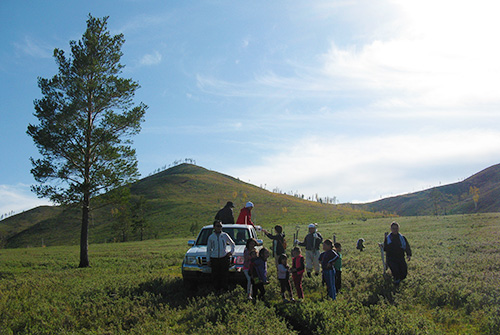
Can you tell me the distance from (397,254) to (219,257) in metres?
5.41

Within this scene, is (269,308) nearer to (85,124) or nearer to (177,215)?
(85,124)

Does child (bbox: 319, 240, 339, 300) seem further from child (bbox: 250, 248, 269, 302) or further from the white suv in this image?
the white suv

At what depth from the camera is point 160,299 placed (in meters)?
9.31

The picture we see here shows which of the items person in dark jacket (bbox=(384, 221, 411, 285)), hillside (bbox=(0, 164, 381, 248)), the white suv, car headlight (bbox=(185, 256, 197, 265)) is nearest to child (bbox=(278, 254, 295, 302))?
the white suv

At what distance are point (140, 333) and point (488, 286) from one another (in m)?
8.86

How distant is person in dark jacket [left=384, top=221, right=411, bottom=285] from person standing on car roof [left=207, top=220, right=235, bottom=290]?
16.1 feet

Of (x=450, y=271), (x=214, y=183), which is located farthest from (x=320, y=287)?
(x=214, y=183)

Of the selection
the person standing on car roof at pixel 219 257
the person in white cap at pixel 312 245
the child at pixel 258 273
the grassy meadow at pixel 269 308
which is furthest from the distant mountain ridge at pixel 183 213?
the child at pixel 258 273

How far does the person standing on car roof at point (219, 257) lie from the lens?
31.2ft

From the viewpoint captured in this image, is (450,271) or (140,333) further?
(450,271)

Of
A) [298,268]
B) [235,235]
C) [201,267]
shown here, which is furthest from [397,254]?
[201,267]

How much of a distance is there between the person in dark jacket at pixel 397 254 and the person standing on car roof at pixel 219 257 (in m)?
4.91

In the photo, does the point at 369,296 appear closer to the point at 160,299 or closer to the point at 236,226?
the point at 236,226

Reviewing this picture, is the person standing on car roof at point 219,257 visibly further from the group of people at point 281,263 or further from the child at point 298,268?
the child at point 298,268
